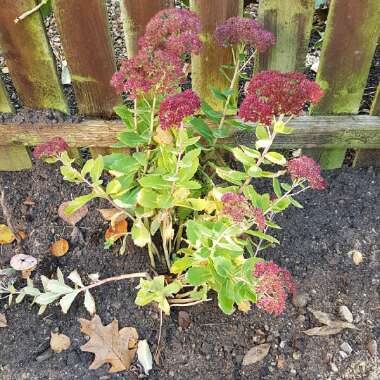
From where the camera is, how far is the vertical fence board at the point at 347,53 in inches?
76.2

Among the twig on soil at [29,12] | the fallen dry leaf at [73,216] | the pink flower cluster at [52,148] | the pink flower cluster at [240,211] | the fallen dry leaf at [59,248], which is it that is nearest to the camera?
the pink flower cluster at [240,211]

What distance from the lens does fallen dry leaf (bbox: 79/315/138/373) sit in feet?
5.93

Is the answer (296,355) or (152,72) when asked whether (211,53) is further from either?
(296,355)

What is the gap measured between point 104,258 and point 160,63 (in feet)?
3.53

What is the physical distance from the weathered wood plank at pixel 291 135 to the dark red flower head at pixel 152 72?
836 mm

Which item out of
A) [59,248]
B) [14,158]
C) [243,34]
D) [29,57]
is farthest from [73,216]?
[243,34]

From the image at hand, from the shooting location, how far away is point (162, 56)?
1.38 metres

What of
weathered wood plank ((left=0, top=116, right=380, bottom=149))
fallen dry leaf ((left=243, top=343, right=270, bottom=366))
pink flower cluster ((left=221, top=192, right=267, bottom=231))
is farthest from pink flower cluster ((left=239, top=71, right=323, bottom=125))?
fallen dry leaf ((left=243, top=343, right=270, bottom=366))

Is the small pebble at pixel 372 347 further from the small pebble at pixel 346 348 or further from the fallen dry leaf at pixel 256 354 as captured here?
the fallen dry leaf at pixel 256 354

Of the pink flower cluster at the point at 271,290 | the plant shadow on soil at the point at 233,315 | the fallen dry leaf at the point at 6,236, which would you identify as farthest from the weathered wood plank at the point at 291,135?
the pink flower cluster at the point at 271,290

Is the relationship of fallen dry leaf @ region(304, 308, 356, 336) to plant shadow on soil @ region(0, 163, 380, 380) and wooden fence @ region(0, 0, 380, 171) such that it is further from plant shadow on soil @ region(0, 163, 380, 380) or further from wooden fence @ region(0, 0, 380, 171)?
wooden fence @ region(0, 0, 380, 171)

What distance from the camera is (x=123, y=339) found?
1888mm

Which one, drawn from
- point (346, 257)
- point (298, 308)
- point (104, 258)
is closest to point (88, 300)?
point (104, 258)

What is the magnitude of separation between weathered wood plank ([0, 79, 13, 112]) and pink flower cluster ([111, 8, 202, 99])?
958 mm
